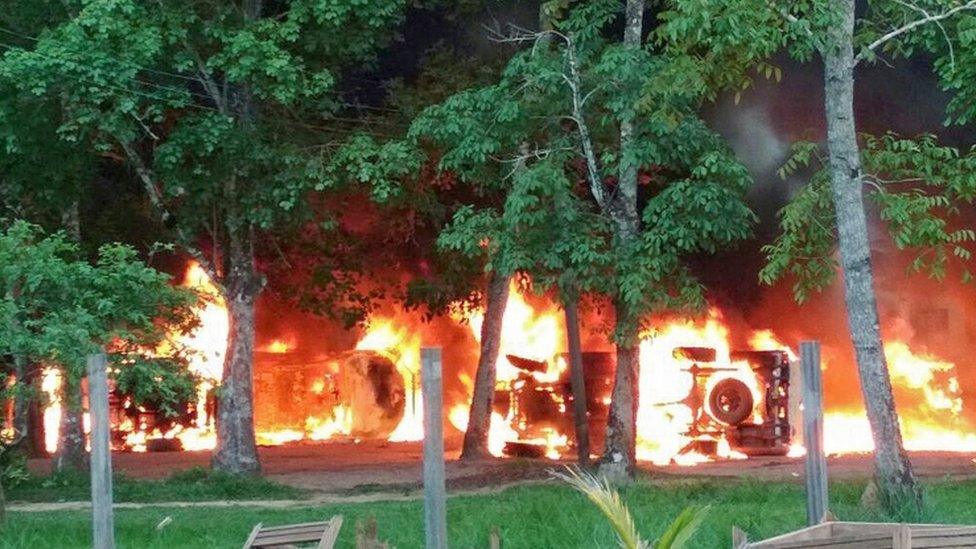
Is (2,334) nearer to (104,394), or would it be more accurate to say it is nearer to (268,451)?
(104,394)

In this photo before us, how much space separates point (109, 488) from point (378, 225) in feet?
55.0

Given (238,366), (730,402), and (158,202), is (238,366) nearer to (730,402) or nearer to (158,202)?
(158,202)

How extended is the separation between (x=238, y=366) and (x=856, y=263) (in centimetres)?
1050

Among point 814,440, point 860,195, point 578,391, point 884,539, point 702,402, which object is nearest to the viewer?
point 884,539

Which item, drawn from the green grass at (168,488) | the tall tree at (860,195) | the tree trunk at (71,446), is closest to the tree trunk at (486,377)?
the green grass at (168,488)

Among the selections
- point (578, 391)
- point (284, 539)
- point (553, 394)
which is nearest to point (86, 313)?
point (284, 539)

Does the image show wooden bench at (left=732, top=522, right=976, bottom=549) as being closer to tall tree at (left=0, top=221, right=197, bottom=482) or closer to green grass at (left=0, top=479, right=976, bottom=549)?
green grass at (left=0, top=479, right=976, bottom=549)

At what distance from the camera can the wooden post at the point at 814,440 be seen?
37.5 feet

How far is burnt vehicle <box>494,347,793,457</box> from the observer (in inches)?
1056

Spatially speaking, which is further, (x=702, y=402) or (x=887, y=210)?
(x=702, y=402)

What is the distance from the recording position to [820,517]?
37.3ft

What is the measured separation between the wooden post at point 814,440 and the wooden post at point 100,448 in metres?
5.31

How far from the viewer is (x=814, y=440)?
11453 millimetres

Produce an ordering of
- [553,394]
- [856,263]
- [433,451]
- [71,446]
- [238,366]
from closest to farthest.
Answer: [433,451], [856,263], [238,366], [71,446], [553,394]
